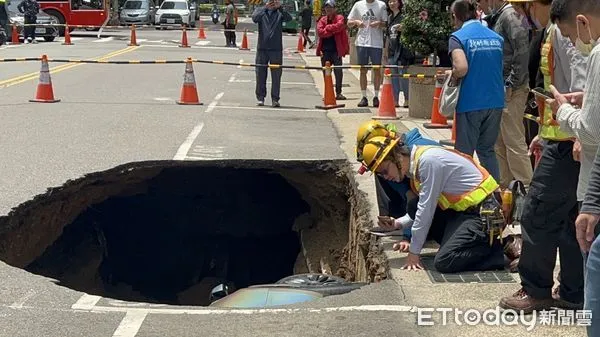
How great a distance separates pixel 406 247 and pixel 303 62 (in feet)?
69.1

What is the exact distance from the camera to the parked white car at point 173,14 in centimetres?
4494

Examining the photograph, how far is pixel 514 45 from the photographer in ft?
25.3

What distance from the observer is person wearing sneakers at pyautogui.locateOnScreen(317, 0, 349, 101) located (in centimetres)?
1529

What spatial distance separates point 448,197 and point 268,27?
908cm

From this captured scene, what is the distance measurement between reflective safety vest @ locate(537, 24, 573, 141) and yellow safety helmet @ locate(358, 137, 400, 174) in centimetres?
110

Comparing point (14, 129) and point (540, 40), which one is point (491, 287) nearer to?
point (540, 40)

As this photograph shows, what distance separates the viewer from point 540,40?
20.5ft

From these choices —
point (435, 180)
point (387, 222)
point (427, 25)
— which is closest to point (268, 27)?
point (427, 25)

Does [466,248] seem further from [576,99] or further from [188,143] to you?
[188,143]

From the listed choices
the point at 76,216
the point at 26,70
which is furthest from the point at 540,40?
the point at 26,70

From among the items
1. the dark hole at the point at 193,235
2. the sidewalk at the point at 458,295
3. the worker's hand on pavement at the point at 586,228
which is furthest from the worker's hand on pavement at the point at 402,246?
the dark hole at the point at 193,235

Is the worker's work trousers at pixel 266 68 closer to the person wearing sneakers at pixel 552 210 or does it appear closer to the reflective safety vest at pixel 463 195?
the reflective safety vest at pixel 463 195

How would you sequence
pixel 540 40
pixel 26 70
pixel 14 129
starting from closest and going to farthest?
1. pixel 540 40
2. pixel 14 129
3. pixel 26 70

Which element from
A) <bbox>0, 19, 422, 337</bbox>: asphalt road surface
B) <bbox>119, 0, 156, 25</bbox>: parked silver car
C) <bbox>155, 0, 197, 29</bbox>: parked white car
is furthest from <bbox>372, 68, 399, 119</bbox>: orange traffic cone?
<bbox>119, 0, 156, 25</bbox>: parked silver car
